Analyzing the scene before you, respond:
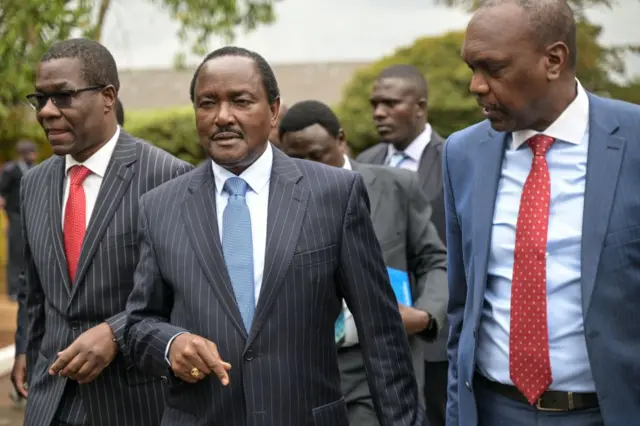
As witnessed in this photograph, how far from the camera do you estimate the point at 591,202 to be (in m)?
3.74

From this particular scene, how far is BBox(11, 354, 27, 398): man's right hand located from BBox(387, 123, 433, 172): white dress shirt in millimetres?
3311

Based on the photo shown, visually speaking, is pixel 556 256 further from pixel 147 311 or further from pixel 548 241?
pixel 147 311

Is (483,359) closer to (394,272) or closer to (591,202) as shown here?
(591,202)

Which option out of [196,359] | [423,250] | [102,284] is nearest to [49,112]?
[102,284]

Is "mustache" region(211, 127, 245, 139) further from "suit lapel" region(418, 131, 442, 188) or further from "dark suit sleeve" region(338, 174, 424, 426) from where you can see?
"suit lapel" region(418, 131, 442, 188)

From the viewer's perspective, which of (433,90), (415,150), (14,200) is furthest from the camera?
(433,90)

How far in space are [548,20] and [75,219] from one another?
217 centimetres

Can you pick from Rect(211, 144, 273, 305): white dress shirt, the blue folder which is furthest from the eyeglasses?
the blue folder

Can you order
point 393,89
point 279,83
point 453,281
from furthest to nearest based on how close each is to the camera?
point 279,83 → point 393,89 → point 453,281

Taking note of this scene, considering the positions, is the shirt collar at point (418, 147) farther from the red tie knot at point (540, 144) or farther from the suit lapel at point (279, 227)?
the red tie knot at point (540, 144)

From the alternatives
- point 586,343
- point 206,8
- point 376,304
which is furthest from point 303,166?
point 206,8

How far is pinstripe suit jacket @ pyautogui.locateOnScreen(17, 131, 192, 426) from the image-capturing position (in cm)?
476

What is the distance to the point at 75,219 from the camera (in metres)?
4.93

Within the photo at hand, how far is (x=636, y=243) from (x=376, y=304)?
0.92m
